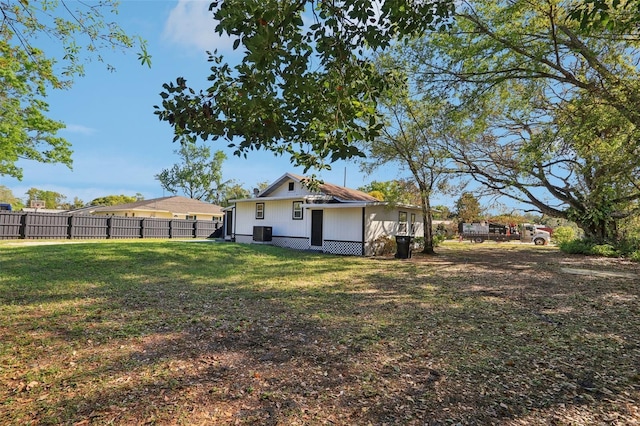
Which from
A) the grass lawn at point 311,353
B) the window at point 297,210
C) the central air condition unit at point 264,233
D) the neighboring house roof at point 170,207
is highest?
the neighboring house roof at point 170,207

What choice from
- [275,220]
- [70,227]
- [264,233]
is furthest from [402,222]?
[70,227]

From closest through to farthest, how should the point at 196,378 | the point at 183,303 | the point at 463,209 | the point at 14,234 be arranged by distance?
the point at 196,378 → the point at 183,303 → the point at 14,234 → the point at 463,209

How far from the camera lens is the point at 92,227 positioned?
21609mm

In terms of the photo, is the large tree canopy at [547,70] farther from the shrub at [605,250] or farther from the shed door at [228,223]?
the shed door at [228,223]

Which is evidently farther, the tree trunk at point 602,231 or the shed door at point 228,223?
the shed door at point 228,223

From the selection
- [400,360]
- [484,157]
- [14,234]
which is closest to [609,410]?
[400,360]

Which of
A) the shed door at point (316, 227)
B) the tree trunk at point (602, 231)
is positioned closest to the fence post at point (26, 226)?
the shed door at point (316, 227)

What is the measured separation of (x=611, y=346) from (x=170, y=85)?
18.1 feet

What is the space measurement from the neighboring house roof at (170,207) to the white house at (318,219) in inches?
581

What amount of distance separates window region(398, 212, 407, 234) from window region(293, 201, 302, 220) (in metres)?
5.39

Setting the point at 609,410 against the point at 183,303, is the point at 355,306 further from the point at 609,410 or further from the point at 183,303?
the point at 609,410

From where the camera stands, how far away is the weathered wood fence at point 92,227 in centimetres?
1889

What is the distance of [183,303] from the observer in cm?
575

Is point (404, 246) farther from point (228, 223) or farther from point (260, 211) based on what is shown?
point (228, 223)
